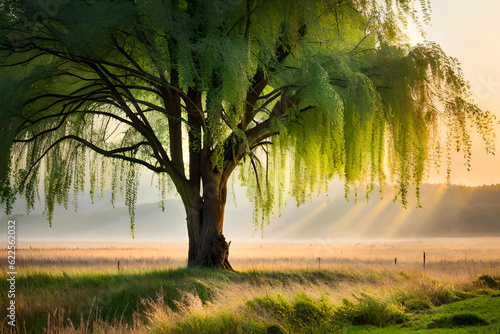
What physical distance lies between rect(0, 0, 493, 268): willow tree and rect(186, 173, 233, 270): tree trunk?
0.10 feet

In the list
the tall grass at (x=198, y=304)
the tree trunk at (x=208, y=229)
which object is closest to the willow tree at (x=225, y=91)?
the tree trunk at (x=208, y=229)

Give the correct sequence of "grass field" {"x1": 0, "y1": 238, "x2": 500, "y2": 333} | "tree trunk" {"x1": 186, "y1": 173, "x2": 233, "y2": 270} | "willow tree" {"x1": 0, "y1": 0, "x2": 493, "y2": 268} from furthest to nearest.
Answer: "tree trunk" {"x1": 186, "y1": 173, "x2": 233, "y2": 270}
"willow tree" {"x1": 0, "y1": 0, "x2": 493, "y2": 268}
"grass field" {"x1": 0, "y1": 238, "x2": 500, "y2": 333}

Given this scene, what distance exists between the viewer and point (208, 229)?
1101 centimetres

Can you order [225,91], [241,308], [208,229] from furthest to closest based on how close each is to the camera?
[208,229], [225,91], [241,308]

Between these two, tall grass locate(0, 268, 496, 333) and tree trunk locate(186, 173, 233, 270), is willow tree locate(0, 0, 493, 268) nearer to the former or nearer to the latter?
tree trunk locate(186, 173, 233, 270)

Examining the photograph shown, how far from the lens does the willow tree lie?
808 cm

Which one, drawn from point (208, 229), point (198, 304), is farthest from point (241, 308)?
point (208, 229)

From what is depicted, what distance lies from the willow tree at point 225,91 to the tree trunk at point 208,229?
29 mm

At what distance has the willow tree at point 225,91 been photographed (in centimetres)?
808

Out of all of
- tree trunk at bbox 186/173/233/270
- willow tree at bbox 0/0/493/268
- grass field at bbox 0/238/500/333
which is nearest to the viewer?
grass field at bbox 0/238/500/333

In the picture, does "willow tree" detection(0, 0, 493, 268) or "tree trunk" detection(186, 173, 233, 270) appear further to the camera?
"tree trunk" detection(186, 173, 233, 270)

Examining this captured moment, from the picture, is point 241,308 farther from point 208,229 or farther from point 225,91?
point 208,229

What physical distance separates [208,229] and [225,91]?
428 centimetres

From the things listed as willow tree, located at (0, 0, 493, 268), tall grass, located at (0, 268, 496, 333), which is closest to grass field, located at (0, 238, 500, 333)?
tall grass, located at (0, 268, 496, 333)
